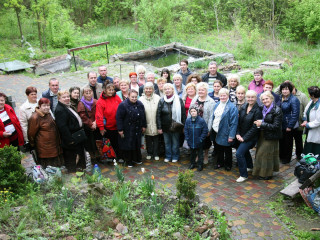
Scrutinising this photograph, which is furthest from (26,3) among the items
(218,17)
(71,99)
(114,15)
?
(71,99)

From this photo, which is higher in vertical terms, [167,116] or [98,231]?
[167,116]

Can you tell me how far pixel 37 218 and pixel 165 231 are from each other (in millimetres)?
1726

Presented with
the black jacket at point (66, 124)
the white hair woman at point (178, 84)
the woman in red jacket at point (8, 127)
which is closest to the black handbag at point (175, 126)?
the white hair woman at point (178, 84)

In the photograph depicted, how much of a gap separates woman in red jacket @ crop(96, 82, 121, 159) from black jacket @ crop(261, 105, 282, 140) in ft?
9.58

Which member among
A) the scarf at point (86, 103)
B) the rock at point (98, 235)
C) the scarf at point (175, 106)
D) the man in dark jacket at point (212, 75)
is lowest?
the rock at point (98, 235)

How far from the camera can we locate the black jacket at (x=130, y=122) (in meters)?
6.43

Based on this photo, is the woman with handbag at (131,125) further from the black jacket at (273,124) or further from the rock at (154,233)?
the rock at (154,233)

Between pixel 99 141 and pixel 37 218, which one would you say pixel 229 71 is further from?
pixel 37 218

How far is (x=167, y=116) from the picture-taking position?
6715mm

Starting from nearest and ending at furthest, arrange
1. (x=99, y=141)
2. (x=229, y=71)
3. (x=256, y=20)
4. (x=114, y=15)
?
1. (x=99, y=141)
2. (x=229, y=71)
3. (x=256, y=20)
4. (x=114, y=15)

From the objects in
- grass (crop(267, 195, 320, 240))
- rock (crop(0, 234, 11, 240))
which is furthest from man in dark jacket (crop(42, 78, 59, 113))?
grass (crop(267, 195, 320, 240))

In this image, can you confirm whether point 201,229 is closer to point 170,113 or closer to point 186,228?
point 186,228

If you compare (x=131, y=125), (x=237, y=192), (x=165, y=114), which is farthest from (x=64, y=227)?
(x=165, y=114)

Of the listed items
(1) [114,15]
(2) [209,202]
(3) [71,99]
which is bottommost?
(2) [209,202]
